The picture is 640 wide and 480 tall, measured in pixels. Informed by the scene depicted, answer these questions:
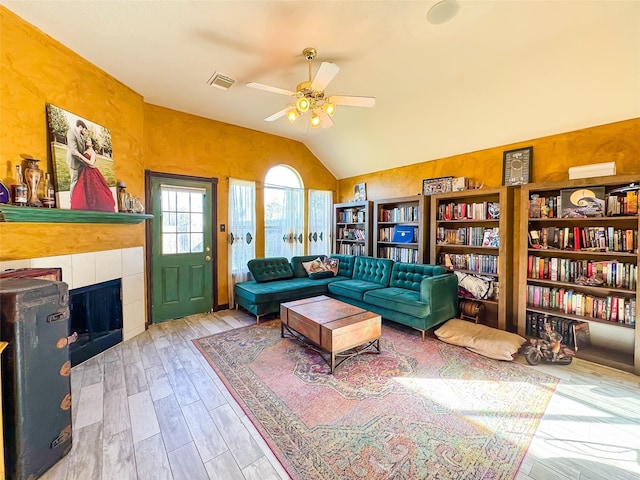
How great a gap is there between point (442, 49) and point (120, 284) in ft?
14.4

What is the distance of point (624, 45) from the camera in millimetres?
2338

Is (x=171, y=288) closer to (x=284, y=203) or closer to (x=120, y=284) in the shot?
(x=120, y=284)

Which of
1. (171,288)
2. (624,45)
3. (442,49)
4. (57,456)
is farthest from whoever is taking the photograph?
(171,288)

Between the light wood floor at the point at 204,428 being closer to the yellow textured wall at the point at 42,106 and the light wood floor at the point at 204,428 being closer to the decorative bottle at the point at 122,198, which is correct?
the yellow textured wall at the point at 42,106

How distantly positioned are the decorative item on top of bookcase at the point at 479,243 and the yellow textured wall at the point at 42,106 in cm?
437

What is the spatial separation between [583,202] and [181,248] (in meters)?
5.13

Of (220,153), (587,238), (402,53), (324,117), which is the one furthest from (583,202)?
(220,153)

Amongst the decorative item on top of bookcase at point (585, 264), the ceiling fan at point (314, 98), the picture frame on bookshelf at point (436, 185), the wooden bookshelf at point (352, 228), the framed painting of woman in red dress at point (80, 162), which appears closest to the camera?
the ceiling fan at point (314, 98)

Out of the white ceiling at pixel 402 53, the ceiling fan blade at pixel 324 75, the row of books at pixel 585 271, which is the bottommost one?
the row of books at pixel 585 271

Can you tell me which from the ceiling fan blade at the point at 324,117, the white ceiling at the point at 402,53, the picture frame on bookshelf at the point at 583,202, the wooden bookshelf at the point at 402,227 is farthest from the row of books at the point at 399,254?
the ceiling fan blade at the point at 324,117

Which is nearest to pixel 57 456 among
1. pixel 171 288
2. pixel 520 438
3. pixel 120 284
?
pixel 120 284

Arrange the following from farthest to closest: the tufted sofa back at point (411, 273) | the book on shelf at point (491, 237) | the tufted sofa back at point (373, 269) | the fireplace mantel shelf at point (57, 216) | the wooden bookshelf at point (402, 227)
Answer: the tufted sofa back at point (373, 269)
the wooden bookshelf at point (402, 227)
the tufted sofa back at point (411, 273)
the book on shelf at point (491, 237)
the fireplace mantel shelf at point (57, 216)

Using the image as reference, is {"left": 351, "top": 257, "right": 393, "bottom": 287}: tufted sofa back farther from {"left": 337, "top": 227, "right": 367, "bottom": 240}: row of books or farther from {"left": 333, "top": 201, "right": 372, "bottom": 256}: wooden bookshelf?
{"left": 337, "top": 227, "right": 367, "bottom": 240}: row of books

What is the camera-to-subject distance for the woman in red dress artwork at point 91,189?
9.11ft
